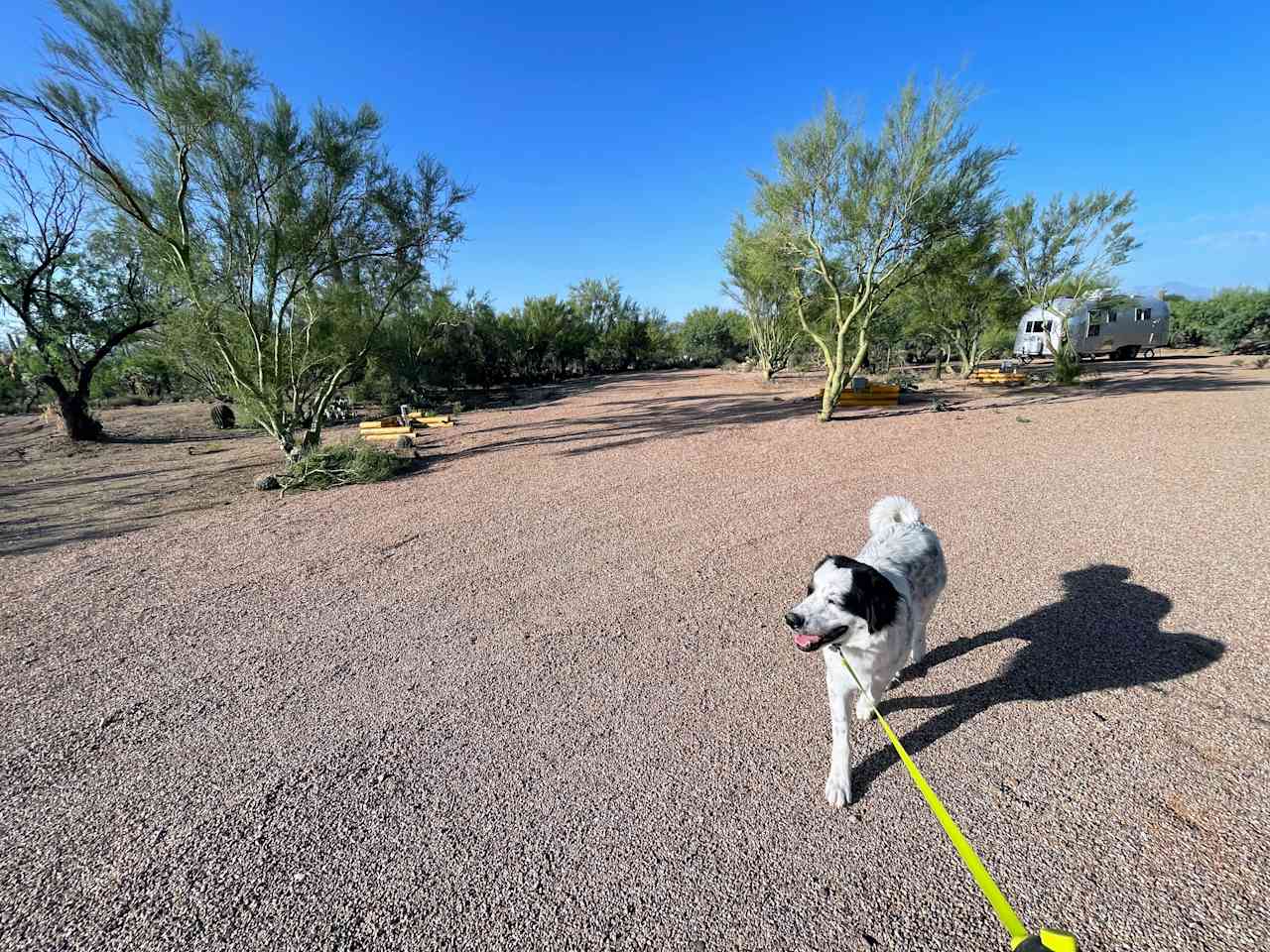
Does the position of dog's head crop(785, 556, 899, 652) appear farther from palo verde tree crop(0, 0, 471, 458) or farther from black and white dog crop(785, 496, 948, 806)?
palo verde tree crop(0, 0, 471, 458)

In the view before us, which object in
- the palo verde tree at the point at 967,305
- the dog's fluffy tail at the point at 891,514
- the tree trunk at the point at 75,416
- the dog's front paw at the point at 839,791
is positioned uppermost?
the palo verde tree at the point at 967,305

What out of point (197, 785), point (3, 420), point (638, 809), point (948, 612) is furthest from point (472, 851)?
point (3, 420)

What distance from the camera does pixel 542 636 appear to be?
3557 millimetres

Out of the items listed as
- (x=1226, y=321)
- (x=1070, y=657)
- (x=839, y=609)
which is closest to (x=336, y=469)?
(x=839, y=609)

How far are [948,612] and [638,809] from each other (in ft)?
8.88

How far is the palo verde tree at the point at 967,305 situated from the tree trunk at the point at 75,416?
2636cm

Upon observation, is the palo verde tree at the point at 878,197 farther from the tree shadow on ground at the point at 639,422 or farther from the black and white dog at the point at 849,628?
the black and white dog at the point at 849,628

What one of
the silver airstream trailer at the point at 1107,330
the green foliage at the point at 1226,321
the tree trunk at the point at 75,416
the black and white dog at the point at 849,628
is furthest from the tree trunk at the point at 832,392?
the green foliage at the point at 1226,321

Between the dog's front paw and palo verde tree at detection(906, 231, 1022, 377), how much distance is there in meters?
18.6

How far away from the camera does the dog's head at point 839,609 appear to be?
2029 mm

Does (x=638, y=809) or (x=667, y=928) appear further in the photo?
(x=638, y=809)

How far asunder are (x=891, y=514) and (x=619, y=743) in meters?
2.17

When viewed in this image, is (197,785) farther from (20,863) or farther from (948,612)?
(948,612)

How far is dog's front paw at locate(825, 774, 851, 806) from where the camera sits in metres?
2.12
